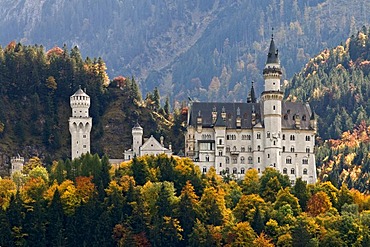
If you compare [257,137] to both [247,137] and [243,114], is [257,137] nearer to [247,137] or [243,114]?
[247,137]

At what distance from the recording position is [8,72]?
17662cm

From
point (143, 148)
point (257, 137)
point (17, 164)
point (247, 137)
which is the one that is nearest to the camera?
point (143, 148)

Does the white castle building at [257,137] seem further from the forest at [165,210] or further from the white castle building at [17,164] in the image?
the white castle building at [17,164]

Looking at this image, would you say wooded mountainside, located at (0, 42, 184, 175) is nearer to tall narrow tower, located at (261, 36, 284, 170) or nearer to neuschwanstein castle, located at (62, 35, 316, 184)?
neuschwanstein castle, located at (62, 35, 316, 184)

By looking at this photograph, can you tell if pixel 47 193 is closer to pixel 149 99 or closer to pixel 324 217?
pixel 324 217

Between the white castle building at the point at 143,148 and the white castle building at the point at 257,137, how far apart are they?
494 centimetres

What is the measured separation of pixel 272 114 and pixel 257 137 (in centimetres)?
377

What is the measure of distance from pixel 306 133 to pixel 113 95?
40.2 metres

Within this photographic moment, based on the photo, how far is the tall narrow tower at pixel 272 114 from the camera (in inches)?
5866

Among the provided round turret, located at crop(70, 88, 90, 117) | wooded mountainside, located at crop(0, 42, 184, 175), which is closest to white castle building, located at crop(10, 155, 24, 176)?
wooded mountainside, located at crop(0, 42, 184, 175)

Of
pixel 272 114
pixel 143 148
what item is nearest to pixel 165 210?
pixel 143 148

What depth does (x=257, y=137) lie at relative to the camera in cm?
15038

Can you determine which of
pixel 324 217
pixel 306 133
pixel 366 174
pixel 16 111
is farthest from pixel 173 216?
pixel 366 174

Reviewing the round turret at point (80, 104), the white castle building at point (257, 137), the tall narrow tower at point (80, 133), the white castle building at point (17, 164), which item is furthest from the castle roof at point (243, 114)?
the white castle building at point (17, 164)
